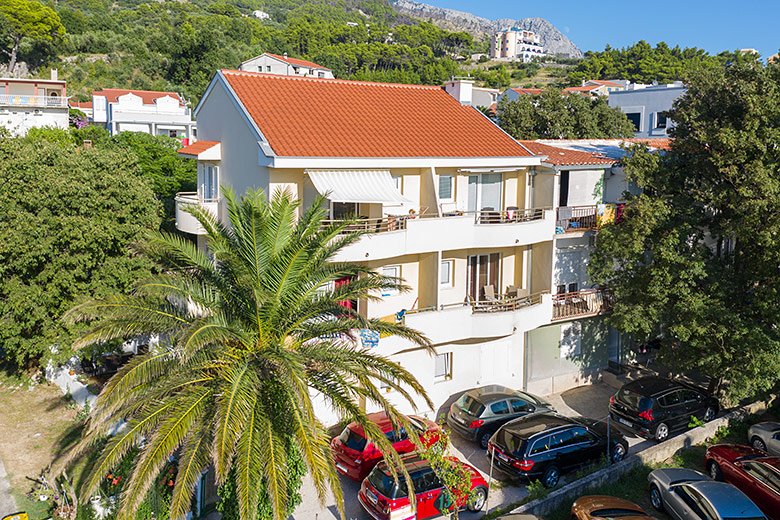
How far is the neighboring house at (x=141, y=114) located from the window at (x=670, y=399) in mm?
56573

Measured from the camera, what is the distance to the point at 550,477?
2064 centimetres

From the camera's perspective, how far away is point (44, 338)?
24.8m

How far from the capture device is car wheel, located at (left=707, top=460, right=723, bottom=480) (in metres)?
21.3

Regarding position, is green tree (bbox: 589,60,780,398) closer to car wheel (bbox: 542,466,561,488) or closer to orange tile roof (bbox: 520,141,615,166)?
orange tile roof (bbox: 520,141,615,166)

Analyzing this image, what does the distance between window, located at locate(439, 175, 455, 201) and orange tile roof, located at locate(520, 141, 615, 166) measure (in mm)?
4382

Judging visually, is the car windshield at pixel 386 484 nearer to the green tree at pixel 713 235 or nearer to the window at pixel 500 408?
the window at pixel 500 408

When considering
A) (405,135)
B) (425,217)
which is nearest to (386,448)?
(425,217)

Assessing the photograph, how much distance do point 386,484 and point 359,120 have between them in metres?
15.5

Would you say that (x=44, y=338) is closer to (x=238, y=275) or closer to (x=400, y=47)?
(x=238, y=275)

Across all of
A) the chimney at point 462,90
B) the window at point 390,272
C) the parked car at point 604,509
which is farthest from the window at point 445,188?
the parked car at point 604,509

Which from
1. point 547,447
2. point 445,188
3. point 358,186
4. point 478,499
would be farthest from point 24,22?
point 478,499

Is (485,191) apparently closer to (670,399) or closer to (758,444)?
(670,399)

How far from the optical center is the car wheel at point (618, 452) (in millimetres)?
22017

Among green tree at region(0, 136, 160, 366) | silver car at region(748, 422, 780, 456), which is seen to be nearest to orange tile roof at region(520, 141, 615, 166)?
silver car at region(748, 422, 780, 456)
